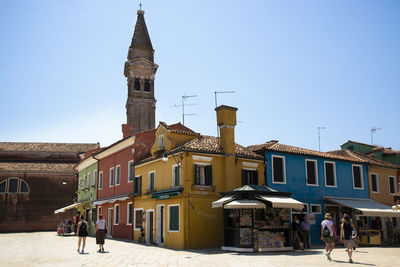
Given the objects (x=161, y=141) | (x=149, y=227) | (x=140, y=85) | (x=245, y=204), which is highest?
(x=140, y=85)

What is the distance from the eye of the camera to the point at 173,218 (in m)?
18.0

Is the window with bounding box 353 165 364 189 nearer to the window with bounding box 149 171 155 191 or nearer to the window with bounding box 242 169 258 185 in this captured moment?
the window with bounding box 242 169 258 185

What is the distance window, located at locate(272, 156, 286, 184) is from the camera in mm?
20562

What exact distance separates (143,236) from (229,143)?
21.9 ft

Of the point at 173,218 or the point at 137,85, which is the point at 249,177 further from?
the point at 137,85

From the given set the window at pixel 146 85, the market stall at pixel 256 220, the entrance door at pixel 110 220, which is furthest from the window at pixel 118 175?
the window at pixel 146 85

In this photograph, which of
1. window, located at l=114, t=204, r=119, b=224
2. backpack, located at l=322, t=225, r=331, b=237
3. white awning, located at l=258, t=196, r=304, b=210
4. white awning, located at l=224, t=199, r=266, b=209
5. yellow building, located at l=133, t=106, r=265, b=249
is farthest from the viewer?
window, located at l=114, t=204, r=119, b=224

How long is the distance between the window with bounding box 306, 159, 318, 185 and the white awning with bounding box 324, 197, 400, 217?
116cm

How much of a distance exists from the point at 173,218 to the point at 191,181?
1.92m

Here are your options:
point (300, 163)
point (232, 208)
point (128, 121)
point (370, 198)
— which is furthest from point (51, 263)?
point (128, 121)

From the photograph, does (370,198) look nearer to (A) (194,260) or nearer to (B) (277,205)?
(B) (277,205)

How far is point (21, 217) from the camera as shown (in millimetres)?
37406

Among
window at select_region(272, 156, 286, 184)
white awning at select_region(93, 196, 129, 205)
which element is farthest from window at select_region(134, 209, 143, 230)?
window at select_region(272, 156, 286, 184)

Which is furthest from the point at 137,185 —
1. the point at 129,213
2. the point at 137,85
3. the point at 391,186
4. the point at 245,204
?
the point at 137,85
